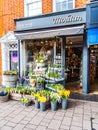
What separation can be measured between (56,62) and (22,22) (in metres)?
2.71

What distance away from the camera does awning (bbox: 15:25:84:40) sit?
6759 mm

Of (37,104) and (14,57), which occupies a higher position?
(14,57)

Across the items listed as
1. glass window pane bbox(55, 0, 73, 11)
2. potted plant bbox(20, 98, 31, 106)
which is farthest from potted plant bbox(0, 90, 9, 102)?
glass window pane bbox(55, 0, 73, 11)

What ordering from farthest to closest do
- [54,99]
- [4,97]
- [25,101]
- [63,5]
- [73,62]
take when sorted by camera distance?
[73,62] < [63,5] < [4,97] < [25,101] < [54,99]

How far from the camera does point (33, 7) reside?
28.9 feet

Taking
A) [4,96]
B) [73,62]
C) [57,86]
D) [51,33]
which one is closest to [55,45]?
[51,33]

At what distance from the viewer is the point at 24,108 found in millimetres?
5930

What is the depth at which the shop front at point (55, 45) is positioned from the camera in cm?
709

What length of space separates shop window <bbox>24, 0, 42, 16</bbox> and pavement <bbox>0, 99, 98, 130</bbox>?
191 inches

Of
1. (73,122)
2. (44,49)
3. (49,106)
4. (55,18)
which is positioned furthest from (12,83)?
(73,122)

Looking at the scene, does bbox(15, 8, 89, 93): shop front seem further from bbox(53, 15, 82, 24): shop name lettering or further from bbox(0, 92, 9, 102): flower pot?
bbox(0, 92, 9, 102): flower pot

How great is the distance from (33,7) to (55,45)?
245cm

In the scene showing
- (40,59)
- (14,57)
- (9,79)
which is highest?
(14,57)

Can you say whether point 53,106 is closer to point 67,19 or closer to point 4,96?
point 4,96
